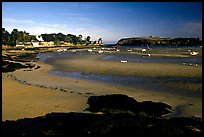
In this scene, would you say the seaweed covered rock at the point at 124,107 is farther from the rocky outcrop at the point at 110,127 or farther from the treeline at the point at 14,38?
the treeline at the point at 14,38

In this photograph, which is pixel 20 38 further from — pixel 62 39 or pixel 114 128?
pixel 114 128

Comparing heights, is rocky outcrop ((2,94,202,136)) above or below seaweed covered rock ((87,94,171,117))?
above

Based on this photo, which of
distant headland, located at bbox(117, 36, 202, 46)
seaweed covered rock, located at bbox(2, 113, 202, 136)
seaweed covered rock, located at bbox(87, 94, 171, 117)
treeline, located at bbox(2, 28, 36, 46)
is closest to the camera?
seaweed covered rock, located at bbox(2, 113, 202, 136)

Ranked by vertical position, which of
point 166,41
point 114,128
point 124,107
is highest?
point 166,41

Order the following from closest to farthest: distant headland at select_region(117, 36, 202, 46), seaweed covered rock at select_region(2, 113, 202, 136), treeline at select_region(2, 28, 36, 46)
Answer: seaweed covered rock at select_region(2, 113, 202, 136) < treeline at select_region(2, 28, 36, 46) < distant headland at select_region(117, 36, 202, 46)

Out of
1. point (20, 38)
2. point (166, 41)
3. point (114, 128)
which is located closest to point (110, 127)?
point (114, 128)

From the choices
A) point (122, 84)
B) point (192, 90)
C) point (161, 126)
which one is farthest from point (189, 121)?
point (122, 84)

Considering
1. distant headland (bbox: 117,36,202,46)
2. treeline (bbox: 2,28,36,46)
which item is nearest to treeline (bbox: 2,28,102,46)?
treeline (bbox: 2,28,36,46)

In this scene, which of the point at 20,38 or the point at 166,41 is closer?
the point at 20,38

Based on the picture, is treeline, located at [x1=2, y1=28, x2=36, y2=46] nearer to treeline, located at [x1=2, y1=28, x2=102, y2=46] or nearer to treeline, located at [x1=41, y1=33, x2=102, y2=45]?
treeline, located at [x1=2, y1=28, x2=102, y2=46]

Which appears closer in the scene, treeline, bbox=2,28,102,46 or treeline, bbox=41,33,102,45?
treeline, bbox=2,28,102,46

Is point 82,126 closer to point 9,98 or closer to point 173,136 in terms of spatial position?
point 173,136

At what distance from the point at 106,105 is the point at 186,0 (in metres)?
7.32

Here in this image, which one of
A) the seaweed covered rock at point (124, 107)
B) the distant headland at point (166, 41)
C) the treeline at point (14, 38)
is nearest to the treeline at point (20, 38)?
the treeline at point (14, 38)
